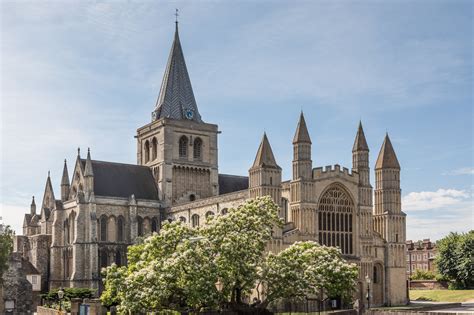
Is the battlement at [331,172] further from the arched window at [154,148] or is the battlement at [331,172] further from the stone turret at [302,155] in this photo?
the arched window at [154,148]

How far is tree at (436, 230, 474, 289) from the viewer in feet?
297

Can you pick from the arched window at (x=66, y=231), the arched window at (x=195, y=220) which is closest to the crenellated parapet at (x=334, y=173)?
the arched window at (x=195, y=220)

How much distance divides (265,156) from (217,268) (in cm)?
2498

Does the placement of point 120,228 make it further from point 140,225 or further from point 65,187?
point 65,187

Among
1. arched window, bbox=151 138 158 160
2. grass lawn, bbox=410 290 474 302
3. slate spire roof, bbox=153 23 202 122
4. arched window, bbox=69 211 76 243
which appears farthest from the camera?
slate spire roof, bbox=153 23 202 122

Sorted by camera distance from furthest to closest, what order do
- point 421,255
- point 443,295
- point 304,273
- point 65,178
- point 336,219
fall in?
point 421,255
point 65,178
point 443,295
point 336,219
point 304,273

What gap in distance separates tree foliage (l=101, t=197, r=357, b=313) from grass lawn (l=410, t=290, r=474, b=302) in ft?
104

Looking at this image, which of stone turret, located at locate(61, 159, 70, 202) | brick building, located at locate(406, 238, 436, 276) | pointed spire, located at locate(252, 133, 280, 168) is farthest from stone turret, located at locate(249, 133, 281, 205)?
brick building, located at locate(406, 238, 436, 276)

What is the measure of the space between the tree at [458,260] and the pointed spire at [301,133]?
2982 cm

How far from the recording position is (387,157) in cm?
8025

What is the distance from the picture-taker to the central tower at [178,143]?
304 ft

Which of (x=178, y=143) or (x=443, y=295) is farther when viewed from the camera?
(x=178, y=143)

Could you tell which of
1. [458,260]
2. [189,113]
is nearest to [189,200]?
[189,113]

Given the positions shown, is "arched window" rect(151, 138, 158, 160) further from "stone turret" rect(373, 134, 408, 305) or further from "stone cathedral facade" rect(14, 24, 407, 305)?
"stone turret" rect(373, 134, 408, 305)
